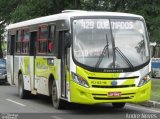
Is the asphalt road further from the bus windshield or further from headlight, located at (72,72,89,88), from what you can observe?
the bus windshield

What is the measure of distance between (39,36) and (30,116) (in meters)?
4.39

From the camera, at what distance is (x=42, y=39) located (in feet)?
57.8

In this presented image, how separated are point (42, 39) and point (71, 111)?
3143mm

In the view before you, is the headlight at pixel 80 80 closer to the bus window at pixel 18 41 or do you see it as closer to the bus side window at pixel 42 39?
the bus side window at pixel 42 39

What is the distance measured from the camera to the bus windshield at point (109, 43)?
14.5 m

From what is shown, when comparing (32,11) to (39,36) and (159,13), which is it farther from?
(39,36)

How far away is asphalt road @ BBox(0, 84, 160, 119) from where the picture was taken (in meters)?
14.2

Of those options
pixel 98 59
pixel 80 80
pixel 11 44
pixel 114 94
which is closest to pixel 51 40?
pixel 98 59

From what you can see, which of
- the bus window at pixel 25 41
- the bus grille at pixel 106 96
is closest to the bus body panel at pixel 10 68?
the bus window at pixel 25 41

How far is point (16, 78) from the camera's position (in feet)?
71.6

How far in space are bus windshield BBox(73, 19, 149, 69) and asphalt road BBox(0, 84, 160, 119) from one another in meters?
1.37

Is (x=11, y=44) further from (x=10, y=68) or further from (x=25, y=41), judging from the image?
(x=25, y=41)

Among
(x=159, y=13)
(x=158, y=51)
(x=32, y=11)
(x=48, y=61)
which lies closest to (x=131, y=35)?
(x=48, y=61)

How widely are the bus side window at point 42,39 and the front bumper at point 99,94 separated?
126 inches
